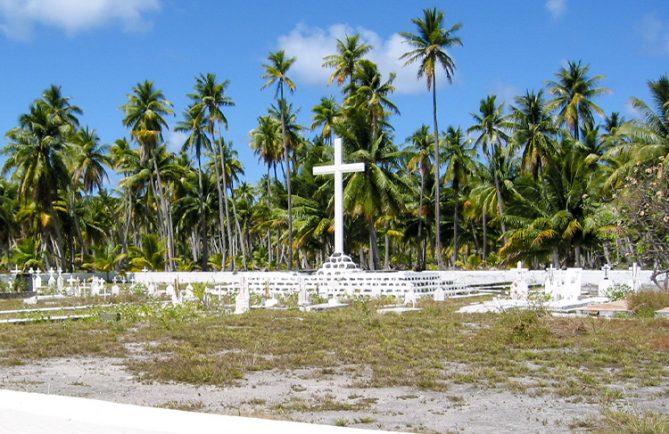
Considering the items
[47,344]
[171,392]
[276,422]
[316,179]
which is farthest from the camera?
[316,179]

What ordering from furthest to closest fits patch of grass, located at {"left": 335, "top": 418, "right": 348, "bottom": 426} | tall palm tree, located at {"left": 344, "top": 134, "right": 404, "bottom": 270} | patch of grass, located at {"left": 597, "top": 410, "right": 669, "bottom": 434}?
tall palm tree, located at {"left": 344, "top": 134, "right": 404, "bottom": 270}, patch of grass, located at {"left": 335, "top": 418, "right": 348, "bottom": 426}, patch of grass, located at {"left": 597, "top": 410, "right": 669, "bottom": 434}

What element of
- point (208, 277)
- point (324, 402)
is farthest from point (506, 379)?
point (208, 277)

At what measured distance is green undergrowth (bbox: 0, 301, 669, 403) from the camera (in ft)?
30.8

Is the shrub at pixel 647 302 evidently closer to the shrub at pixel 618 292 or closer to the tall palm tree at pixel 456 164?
the shrub at pixel 618 292

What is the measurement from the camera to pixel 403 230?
5812cm

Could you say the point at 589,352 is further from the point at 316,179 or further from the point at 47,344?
the point at 316,179

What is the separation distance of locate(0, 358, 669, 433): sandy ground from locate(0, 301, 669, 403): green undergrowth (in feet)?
1.08

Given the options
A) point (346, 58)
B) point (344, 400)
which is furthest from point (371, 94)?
point (344, 400)

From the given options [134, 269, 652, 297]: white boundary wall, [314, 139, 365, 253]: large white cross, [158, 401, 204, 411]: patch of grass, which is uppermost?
[314, 139, 365, 253]: large white cross

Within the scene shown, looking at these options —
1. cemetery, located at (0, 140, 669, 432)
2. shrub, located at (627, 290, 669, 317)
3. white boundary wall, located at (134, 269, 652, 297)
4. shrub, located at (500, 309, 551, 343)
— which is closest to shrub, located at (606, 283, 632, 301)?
cemetery, located at (0, 140, 669, 432)

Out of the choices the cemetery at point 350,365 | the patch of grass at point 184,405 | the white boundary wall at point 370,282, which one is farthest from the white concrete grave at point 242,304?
the patch of grass at point 184,405

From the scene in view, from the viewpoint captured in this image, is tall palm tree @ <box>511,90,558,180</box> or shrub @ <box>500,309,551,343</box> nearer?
shrub @ <box>500,309,551,343</box>

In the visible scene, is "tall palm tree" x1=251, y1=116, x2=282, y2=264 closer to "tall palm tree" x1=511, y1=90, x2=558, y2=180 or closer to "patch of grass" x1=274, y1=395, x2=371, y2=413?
"tall palm tree" x1=511, y1=90, x2=558, y2=180

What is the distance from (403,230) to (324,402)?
50.7m
